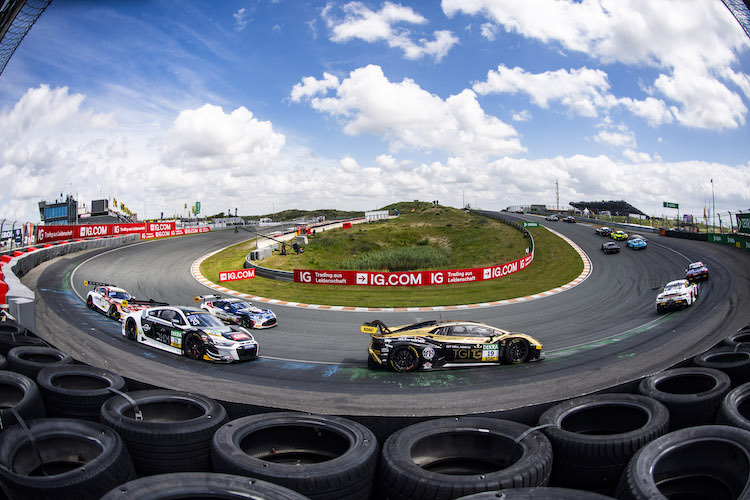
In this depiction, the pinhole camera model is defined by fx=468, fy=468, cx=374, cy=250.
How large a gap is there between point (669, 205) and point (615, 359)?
56.5 m

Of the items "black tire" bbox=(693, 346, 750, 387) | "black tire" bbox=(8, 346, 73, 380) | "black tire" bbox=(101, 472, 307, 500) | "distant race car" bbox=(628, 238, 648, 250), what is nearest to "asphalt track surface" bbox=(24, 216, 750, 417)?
"black tire" bbox=(693, 346, 750, 387)

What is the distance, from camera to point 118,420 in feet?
19.3

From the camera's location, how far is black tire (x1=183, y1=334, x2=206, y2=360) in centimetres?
1303

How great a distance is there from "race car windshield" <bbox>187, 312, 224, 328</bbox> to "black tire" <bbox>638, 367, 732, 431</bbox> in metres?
11.0

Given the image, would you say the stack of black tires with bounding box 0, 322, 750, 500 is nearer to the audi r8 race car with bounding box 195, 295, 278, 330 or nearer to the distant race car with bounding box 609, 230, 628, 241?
the audi r8 race car with bounding box 195, 295, 278, 330

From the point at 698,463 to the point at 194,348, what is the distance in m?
11.9

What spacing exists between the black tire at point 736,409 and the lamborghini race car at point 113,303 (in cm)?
1646

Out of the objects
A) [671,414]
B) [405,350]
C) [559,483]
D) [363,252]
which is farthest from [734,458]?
[363,252]

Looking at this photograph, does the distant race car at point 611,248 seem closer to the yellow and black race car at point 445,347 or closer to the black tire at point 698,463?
the yellow and black race car at point 445,347

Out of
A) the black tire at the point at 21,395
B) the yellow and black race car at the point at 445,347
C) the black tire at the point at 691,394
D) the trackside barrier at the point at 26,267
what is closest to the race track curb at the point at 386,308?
the trackside barrier at the point at 26,267

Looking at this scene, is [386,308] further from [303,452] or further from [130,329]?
[303,452]

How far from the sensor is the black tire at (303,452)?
4.71m

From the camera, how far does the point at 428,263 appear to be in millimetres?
43531

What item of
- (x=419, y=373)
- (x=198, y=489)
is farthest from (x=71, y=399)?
(x=419, y=373)
